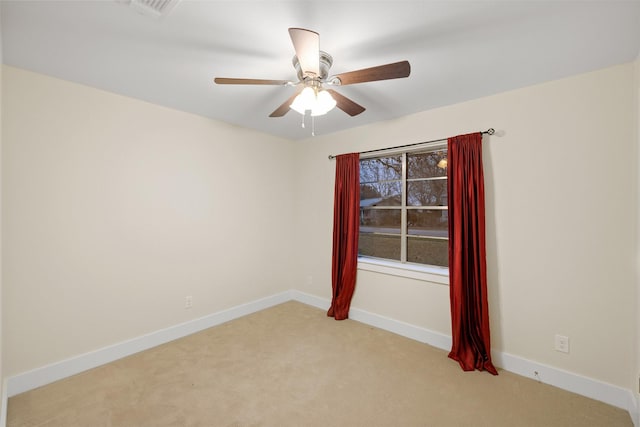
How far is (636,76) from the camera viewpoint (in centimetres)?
187

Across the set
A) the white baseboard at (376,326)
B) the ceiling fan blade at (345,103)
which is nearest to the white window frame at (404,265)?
the white baseboard at (376,326)

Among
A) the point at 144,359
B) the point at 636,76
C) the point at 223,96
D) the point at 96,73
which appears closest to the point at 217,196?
the point at 223,96

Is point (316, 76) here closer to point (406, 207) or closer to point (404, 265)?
point (406, 207)

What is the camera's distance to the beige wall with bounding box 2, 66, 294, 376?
2.10 metres

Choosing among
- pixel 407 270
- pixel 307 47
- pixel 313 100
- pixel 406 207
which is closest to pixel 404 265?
pixel 407 270

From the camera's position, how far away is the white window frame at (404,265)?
2.85 meters

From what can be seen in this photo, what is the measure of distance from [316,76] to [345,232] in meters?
2.14

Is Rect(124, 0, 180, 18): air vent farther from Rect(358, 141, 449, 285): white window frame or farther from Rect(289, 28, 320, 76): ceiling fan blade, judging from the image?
Rect(358, 141, 449, 285): white window frame

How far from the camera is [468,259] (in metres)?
2.54

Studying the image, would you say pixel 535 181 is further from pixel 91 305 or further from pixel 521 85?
pixel 91 305

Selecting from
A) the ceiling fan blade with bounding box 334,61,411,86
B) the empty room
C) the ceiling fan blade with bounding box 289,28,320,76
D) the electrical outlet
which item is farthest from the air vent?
the electrical outlet

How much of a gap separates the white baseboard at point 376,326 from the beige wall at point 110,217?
2.9 inches

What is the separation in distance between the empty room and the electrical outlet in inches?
0.5

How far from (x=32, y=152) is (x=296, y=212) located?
2.81 metres
